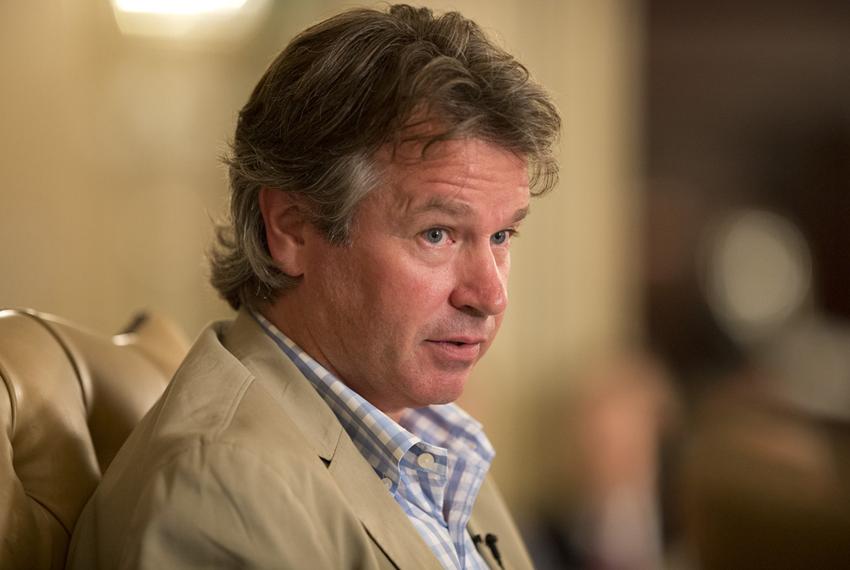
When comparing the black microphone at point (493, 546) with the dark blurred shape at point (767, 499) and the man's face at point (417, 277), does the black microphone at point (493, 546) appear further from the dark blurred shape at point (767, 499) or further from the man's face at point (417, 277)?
the dark blurred shape at point (767, 499)

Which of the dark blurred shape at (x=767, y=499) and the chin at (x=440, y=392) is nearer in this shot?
the chin at (x=440, y=392)

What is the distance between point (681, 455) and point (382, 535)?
261cm

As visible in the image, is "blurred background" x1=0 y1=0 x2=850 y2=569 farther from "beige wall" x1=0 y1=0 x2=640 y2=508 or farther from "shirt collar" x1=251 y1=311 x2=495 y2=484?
"shirt collar" x1=251 y1=311 x2=495 y2=484

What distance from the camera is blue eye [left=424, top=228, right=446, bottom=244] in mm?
1299

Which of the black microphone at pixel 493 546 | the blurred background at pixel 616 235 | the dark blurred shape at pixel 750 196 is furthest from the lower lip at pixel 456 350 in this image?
the dark blurred shape at pixel 750 196

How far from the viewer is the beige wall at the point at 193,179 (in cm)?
282

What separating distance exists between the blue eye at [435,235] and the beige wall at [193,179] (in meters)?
0.79

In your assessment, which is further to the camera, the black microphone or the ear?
the black microphone

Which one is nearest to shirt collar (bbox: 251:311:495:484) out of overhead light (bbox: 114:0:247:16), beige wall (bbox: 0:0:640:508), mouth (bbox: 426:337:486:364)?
mouth (bbox: 426:337:486:364)

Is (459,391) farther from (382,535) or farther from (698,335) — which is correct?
(698,335)

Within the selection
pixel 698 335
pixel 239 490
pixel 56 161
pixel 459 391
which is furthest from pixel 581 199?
pixel 239 490

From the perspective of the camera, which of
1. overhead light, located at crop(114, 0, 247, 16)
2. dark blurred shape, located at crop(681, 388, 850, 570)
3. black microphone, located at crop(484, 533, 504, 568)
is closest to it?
black microphone, located at crop(484, 533, 504, 568)

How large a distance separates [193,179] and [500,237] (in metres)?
2.61

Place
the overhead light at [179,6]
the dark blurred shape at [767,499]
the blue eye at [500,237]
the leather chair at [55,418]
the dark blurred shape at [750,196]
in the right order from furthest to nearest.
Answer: the dark blurred shape at [750,196] < the overhead light at [179,6] < the dark blurred shape at [767,499] < the blue eye at [500,237] < the leather chair at [55,418]
